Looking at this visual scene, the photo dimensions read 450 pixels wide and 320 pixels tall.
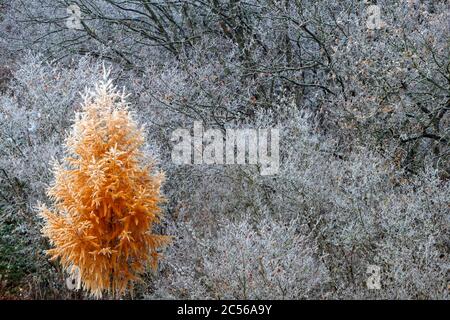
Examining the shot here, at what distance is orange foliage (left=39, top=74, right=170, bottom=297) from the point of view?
20.2ft

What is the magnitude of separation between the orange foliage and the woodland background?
699mm

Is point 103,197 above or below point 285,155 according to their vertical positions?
below

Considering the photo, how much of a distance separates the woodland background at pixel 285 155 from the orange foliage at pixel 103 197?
0.70 metres

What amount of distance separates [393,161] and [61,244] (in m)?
4.32

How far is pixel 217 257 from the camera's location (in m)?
6.49

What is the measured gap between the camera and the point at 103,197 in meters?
6.14

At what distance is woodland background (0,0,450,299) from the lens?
20.2 ft

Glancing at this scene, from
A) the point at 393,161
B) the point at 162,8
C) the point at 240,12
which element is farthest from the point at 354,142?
the point at 162,8

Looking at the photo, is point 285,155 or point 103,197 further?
point 285,155

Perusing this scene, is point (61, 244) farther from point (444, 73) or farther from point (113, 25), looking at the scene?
point (113, 25)

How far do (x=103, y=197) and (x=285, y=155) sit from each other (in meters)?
2.67

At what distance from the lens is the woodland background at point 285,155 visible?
6156 mm

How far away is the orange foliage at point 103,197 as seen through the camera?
6152 millimetres
